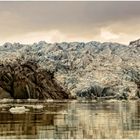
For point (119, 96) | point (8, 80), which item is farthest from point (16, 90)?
point (119, 96)

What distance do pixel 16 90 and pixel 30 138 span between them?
4338 inches

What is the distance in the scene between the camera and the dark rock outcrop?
13825 cm

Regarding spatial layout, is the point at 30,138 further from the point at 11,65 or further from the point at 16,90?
the point at 11,65

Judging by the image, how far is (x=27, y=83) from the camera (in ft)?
471

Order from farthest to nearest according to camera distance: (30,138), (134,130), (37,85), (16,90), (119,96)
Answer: (119,96) < (37,85) < (16,90) < (134,130) < (30,138)

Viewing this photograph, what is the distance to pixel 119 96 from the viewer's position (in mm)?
195250

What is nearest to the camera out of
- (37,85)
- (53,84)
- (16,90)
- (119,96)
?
(16,90)

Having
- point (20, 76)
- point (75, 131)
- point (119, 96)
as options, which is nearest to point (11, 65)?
point (20, 76)

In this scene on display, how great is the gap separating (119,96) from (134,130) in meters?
162

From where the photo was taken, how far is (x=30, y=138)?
1133 inches

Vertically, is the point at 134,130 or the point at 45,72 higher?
the point at 45,72

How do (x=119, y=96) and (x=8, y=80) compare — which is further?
(x=119, y=96)

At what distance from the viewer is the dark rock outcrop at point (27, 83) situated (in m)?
138

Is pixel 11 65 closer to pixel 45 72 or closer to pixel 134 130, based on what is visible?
pixel 45 72
